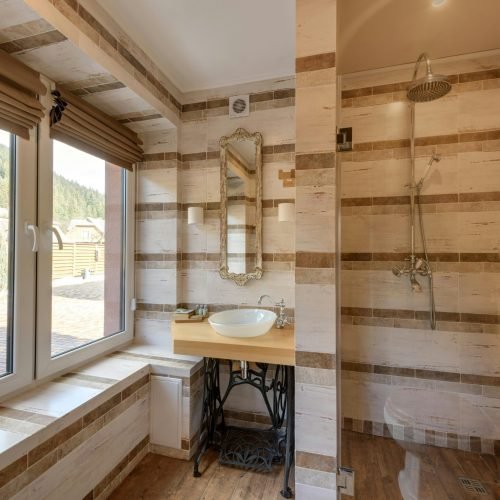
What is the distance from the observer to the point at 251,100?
2156mm

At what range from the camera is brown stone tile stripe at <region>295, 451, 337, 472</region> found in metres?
1.23

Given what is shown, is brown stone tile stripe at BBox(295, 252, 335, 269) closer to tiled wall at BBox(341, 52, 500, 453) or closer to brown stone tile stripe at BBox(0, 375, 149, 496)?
tiled wall at BBox(341, 52, 500, 453)

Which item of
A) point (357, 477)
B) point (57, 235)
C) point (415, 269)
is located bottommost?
point (357, 477)

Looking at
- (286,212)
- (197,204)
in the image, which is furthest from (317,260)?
(197,204)

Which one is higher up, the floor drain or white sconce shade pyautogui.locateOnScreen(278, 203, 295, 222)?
white sconce shade pyautogui.locateOnScreen(278, 203, 295, 222)

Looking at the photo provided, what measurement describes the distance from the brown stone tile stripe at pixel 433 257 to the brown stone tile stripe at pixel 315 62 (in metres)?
1.04

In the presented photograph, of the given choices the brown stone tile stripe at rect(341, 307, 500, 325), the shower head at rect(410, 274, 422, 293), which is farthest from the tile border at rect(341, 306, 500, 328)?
the shower head at rect(410, 274, 422, 293)

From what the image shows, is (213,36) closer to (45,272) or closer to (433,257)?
(45,272)

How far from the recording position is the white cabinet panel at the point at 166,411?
185 cm

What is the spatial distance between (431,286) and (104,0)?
253 cm

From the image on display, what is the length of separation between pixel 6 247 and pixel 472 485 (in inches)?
108

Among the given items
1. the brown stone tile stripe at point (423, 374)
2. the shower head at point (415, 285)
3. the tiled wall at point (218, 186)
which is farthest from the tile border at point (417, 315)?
the tiled wall at point (218, 186)

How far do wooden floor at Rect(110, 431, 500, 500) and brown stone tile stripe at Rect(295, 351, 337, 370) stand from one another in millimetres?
499

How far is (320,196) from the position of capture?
49.5 inches
